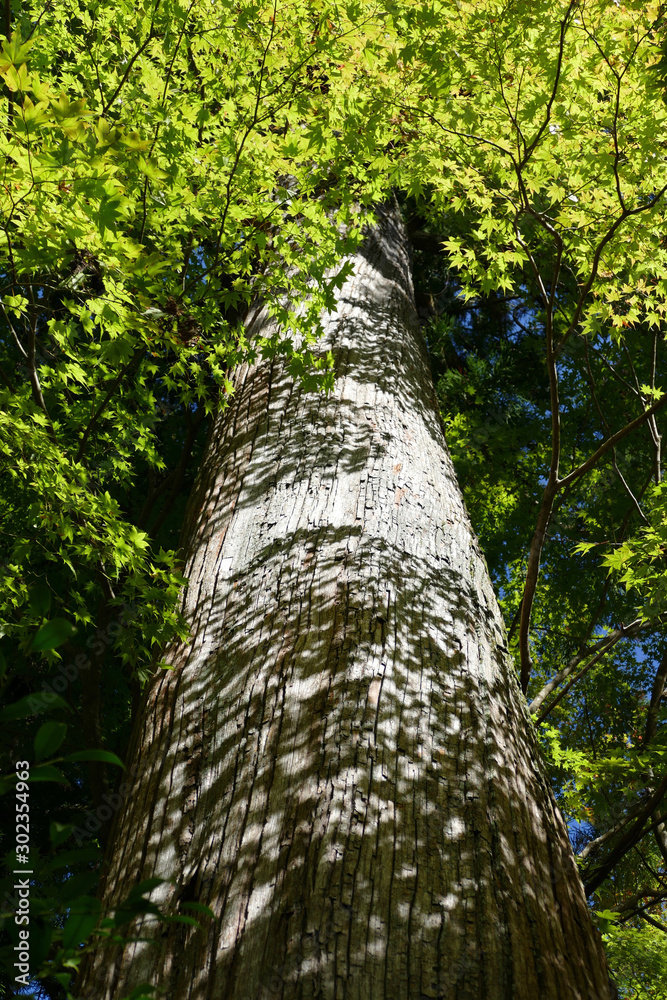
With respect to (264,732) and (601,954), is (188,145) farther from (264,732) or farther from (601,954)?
(601,954)

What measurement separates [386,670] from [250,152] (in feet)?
6.66

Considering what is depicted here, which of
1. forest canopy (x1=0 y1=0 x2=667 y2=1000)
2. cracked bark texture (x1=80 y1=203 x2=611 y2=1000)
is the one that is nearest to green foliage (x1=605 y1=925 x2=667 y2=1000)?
forest canopy (x1=0 y1=0 x2=667 y2=1000)

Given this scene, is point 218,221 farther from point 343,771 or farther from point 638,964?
point 638,964

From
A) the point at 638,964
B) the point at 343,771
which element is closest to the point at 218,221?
the point at 343,771

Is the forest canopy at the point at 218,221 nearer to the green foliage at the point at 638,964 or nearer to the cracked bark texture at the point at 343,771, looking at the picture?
the cracked bark texture at the point at 343,771

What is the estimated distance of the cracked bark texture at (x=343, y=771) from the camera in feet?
4.18

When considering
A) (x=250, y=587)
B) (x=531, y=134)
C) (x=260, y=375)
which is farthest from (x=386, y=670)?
(x=531, y=134)

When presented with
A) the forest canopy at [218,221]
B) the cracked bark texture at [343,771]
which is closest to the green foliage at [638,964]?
the forest canopy at [218,221]

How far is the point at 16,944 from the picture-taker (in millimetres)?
643

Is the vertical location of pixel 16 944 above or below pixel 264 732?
below

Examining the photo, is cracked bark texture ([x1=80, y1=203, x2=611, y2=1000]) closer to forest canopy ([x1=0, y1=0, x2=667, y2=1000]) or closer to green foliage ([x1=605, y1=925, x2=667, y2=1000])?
forest canopy ([x1=0, y1=0, x2=667, y2=1000])

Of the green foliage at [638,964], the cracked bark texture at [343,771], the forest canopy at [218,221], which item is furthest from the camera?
A: the green foliage at [638,964]

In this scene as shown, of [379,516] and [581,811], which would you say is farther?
[581,811]

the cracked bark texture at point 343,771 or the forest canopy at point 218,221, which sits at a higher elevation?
the forest canopy at point 218,221
